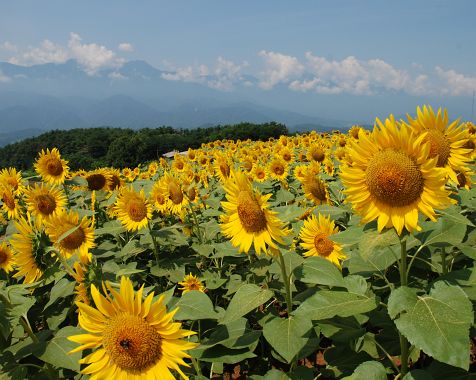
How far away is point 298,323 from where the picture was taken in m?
2.20

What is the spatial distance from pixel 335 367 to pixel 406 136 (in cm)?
158

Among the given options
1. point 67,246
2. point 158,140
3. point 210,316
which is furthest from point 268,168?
point 158,140

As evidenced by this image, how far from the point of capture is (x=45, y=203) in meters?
5.18

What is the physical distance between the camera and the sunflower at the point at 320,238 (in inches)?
151

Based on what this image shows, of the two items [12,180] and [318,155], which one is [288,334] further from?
[318,155]

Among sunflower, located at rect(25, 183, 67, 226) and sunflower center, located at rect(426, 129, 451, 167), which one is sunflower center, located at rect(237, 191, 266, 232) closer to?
sunflower center, located at rect(426, 129, 451, 167)

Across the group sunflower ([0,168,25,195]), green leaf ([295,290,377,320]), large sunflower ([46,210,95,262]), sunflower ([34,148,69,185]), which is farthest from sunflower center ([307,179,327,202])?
sunflower ([0,168,25,195])

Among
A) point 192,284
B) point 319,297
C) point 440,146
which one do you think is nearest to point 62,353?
point 319,297

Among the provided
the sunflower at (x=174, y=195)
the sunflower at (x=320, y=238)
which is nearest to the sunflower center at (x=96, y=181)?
the sunflower at (x=174, y=195)

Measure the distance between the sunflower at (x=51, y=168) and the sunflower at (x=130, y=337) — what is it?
15.3 feet

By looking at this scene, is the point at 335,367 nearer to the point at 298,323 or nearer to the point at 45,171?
the point at 298,323

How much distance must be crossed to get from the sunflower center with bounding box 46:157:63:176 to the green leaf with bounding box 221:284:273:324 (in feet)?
15.6

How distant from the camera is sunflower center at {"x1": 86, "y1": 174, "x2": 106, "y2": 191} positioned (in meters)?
6.46

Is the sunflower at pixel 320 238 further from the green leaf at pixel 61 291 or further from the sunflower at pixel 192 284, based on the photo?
the green leaf at pixel 61 291
